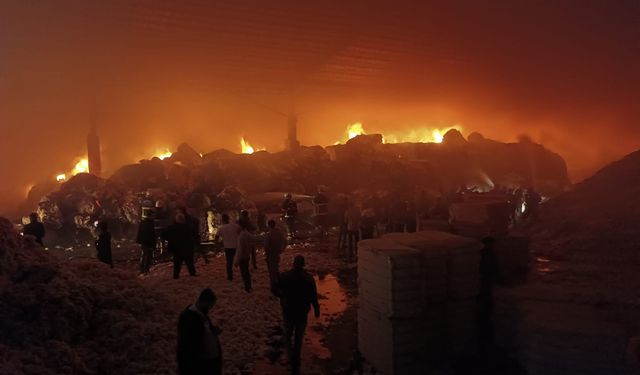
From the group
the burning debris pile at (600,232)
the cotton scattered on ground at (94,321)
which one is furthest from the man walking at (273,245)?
the burning debris pile at (600,232)

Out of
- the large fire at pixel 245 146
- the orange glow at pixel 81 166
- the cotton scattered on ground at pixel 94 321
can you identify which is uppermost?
the large fire at pixel 245 146

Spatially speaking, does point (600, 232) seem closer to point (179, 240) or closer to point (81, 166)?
point (179, 240)

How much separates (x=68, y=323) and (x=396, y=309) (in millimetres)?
4101

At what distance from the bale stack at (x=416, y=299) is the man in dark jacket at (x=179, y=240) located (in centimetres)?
503

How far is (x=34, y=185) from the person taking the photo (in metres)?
35.0

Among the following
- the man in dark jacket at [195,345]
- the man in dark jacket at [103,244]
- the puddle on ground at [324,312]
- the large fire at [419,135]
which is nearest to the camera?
the man in dark jacket at [195,345]

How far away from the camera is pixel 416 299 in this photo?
5.62 meters

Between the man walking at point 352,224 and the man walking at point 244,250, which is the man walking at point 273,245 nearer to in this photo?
the man walking at point 244,250

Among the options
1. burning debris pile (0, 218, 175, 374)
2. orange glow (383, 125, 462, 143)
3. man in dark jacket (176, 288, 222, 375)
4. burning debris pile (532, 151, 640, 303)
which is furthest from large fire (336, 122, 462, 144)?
man in dark jacket (176, 288, 222, 375)

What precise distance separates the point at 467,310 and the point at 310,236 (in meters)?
11.9

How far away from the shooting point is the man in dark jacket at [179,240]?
32.4 feet

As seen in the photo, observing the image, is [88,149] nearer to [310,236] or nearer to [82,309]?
[310,236]

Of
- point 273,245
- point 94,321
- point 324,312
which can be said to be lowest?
point 324,312

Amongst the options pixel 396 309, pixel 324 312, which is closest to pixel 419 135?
pixel 324 312
